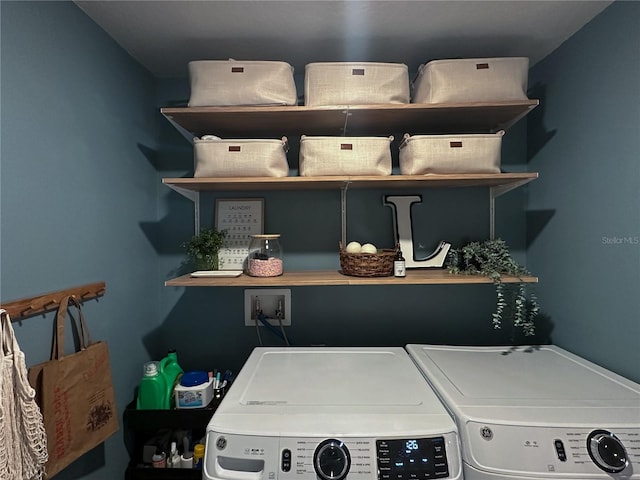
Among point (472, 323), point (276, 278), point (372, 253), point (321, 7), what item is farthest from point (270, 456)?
point (321, 7)

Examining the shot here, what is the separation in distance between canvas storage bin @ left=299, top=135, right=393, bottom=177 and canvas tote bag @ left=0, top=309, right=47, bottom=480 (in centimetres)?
109

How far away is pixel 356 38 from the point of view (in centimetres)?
139

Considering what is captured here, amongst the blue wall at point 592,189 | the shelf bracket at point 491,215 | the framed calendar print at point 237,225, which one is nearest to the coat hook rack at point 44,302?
the framed calendar print at point 237,225

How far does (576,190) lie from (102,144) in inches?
77.5

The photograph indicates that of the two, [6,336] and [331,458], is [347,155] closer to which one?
[331,458]

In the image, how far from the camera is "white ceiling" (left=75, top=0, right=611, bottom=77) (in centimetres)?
120

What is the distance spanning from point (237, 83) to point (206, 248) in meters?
0.74

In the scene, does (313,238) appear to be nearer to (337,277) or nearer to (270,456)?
(337,277)

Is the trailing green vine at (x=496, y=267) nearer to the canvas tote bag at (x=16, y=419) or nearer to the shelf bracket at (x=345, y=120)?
the shelf bracket at (x=345, y=120)

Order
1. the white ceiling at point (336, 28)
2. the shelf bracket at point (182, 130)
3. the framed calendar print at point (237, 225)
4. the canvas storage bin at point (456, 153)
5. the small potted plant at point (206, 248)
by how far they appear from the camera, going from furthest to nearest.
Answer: the framed calendar print at point (237, 225) → the small potted plant at point (206, 248) → the shelf bracket at point (182, 130) → the canvas storage bin at point (456, 153) → the white ceiling at point (336, 28)

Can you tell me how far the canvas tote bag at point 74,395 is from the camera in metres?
0.98

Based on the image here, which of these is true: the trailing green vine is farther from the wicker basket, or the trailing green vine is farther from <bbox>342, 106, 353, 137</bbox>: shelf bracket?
<bbox>342, 106, 353, 137</bbox>: shelf bracket

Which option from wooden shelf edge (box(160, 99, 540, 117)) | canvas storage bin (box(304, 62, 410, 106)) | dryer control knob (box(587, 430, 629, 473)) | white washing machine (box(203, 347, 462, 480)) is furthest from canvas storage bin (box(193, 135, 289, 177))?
dryer control knob (box(587, 430, 629, 473))

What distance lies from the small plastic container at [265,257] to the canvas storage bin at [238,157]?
31cm
